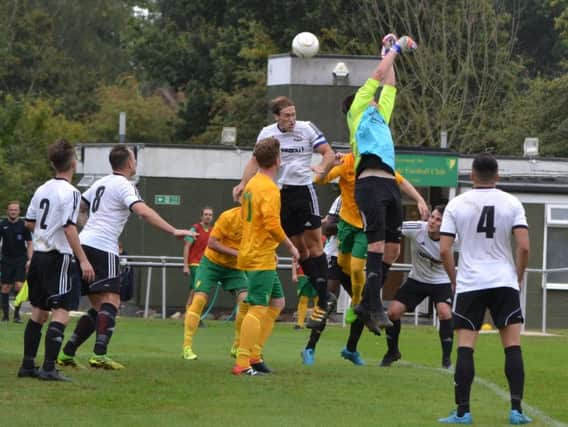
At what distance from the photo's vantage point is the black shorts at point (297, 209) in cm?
1401

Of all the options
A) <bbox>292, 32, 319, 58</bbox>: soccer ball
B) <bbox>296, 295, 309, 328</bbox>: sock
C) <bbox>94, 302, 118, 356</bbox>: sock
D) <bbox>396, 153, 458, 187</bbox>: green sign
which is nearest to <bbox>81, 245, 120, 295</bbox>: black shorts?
<bbox>94, 302, 118, 356</bbox>: sock

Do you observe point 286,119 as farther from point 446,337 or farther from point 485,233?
point 485,233

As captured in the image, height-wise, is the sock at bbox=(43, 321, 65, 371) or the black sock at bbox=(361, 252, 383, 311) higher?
the black sock at bbox=(361, 252, 383, 311)

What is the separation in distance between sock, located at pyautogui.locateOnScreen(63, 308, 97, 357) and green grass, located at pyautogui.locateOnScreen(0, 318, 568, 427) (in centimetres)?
32

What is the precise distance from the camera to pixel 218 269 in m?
15.4

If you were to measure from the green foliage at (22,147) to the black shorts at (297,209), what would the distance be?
90.9 ft

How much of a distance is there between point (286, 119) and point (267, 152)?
4.36ft

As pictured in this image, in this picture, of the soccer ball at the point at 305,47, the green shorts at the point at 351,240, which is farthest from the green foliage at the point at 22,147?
the green shorts at the point at 351,240

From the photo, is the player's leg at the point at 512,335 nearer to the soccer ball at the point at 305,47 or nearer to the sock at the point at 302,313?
the sock at the point at 302,313

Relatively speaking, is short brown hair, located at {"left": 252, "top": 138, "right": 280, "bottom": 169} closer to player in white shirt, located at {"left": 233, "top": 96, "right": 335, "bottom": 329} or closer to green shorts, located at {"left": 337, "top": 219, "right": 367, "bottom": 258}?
player in white shirt, located at {"left": 233, "top": 96, "right": 335, "bottom": 329}

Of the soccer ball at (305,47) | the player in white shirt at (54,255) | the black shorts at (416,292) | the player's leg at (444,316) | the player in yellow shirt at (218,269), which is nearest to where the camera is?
the player in white shirt at (54,255)

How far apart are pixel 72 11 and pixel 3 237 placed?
52.0 m

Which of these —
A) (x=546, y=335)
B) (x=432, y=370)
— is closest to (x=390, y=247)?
(x=432, y=370)

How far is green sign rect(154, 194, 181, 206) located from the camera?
32562mm
